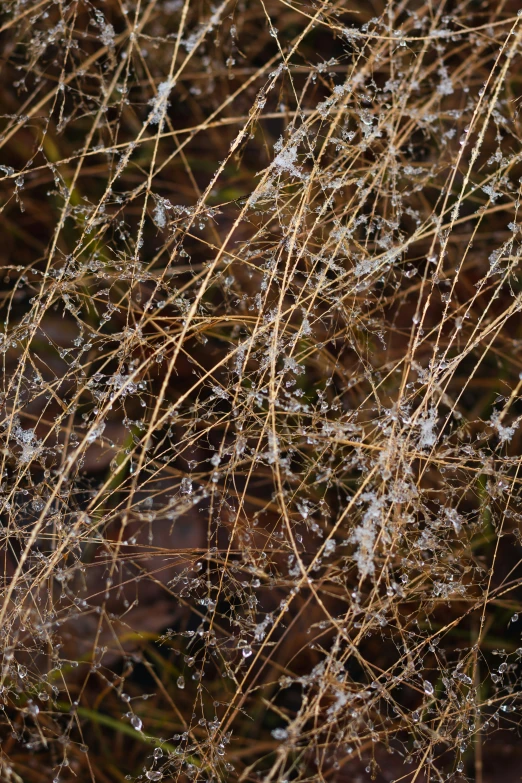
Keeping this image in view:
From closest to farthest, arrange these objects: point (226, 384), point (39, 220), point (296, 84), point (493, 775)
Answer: point (226, 384)
point (493, 775)
point (296, 84)
point (39, 220)

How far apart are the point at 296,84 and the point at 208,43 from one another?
167 mm

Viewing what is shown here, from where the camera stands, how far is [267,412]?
0.77 m

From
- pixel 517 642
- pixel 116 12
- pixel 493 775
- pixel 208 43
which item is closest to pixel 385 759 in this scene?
pixel 493 775

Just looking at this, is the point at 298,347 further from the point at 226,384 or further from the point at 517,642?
the point at 517,642

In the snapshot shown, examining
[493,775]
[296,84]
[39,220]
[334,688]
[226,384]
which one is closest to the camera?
[334,688]

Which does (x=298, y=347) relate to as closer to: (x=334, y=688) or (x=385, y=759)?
(x=334, y=688)

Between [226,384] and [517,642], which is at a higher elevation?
[226,384]

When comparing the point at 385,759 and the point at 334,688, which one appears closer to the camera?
the point at 334,688

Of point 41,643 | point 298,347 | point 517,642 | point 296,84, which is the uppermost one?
point 296,84

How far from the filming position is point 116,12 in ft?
3.80

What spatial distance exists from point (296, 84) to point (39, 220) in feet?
1.64

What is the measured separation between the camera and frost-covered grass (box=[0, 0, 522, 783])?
2.55 feet

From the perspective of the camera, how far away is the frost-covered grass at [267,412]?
78 centimetres

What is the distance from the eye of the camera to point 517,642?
1.03 m
